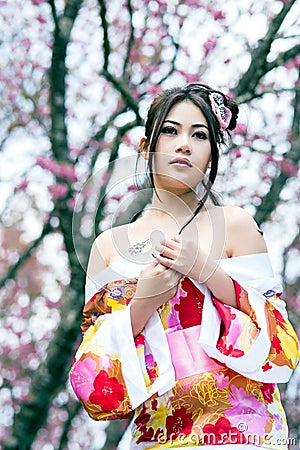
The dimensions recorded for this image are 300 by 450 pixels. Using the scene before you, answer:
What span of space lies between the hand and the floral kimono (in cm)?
5

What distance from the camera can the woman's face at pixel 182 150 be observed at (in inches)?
69.0

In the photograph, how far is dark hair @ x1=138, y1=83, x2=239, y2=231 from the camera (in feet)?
5.96

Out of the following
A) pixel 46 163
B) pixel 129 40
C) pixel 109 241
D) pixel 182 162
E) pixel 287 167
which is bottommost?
pixel 287 167

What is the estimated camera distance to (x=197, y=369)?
1652mm

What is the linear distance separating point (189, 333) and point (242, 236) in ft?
0.85

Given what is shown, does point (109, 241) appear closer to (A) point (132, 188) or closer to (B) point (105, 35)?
(A) point (132, 188)

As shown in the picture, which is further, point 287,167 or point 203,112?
point 287,167

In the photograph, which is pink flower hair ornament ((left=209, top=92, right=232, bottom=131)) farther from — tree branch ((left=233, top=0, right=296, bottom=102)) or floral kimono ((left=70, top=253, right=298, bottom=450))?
tree branch ((left=233, top=0, right=296, bottom=102))

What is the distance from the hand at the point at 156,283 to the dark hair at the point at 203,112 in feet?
0.64

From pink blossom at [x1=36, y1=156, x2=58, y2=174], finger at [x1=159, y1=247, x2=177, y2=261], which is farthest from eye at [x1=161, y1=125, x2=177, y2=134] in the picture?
pink blossom at [x1=36, y1=156, x2=58, y2=174]

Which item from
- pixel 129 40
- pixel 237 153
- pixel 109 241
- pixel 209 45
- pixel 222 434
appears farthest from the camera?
pixel 209 45

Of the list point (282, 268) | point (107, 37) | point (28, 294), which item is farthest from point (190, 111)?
point (28, 294)

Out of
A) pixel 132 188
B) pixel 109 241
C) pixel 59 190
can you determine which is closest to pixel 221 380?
pixel 109 241

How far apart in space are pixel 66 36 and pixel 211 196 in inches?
104
